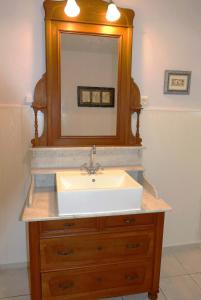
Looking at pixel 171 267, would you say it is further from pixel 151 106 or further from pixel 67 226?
pixel 151 106

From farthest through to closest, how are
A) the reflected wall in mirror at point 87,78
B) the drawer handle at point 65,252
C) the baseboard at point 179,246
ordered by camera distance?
the baseboard at point 179,246 → the reflected wall in mirror at point 87,78 → the drawer handle at point 65,252

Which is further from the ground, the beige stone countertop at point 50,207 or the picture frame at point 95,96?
the picture frame at point 95,96

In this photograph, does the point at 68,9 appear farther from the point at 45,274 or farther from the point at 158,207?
the point at 45,274

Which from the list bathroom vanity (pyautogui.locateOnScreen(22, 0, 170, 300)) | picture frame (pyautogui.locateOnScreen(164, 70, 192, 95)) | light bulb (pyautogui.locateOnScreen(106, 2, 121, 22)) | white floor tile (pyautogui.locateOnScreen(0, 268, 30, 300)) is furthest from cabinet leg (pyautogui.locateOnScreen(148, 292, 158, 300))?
light bulb (pyautogui.locateOnScreen(106, 2, 121, 22))

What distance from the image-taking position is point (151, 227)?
1.63 metres

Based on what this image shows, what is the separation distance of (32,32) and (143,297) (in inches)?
87.1

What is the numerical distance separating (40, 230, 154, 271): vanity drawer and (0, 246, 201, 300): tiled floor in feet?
1.58

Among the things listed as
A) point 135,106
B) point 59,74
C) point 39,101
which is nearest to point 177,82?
point 135,106

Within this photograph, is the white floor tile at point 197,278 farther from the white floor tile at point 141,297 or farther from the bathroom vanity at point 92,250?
the bathroom vanity at point 92,250

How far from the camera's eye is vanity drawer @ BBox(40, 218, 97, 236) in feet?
4.83

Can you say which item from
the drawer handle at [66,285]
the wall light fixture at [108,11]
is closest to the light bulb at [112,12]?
the wall light fixture at [108,11]

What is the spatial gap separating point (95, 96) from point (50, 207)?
0.96 m

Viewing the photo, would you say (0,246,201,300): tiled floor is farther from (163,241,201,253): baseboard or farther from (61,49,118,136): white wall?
(61,49,118,136): white wall

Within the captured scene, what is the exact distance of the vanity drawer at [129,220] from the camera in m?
1.56
